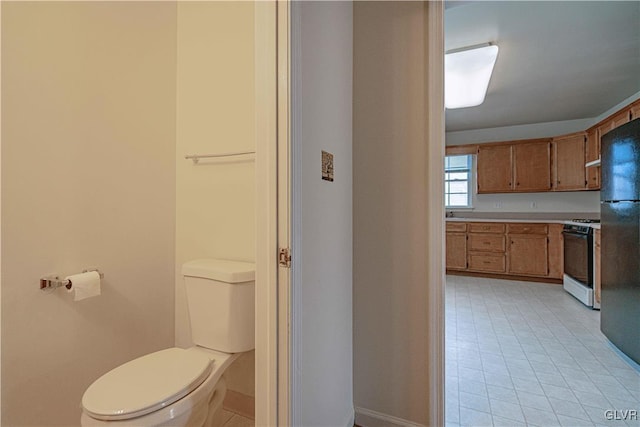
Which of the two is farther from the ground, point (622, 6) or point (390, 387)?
point (622, 6)

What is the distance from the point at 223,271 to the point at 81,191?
0.77 meters

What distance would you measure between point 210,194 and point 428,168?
45.0 inches

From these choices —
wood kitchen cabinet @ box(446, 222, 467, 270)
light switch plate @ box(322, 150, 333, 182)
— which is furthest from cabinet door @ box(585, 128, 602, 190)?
light switch plate @ box(322, 150, 333, 182)

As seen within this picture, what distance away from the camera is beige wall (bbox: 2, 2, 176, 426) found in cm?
123

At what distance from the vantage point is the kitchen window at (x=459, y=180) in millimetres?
5336

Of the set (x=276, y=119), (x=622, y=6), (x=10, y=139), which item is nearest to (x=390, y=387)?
(x=276, y=119)

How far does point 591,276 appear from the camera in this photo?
3.26 meters

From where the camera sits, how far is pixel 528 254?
14.6 feet

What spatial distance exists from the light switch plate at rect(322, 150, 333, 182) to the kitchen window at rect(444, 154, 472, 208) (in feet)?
15.0

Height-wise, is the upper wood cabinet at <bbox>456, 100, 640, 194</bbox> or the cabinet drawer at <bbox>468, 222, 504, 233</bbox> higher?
the upper wood cabinet at <bbox>456, 100, 640, 194</bbox>

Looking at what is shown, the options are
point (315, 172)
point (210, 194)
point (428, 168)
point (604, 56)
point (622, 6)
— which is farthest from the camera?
point (604, 56)

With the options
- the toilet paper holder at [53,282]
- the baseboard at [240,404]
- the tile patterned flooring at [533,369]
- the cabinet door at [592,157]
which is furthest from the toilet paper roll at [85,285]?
the cabinet door at [592,157]

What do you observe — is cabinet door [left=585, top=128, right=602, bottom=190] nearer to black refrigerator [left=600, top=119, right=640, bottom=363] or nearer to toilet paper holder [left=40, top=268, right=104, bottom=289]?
black refrigerator [left=600, top=119, right=640, bottom=363]

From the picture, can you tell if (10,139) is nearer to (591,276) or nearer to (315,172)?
(315,172)
